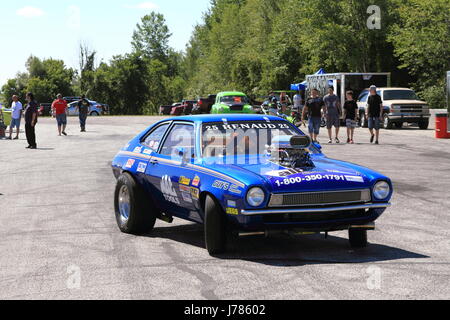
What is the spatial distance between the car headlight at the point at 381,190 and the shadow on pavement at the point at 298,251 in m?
0.57

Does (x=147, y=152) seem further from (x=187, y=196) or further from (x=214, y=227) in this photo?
(x=214, y=227)

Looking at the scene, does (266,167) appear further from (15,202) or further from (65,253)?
(15,202)

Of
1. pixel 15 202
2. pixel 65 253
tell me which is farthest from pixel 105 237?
pixel 15 202

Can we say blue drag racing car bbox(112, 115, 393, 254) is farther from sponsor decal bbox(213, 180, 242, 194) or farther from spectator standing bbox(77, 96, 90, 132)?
spectator standing bbox(77, 96, 90, 132)

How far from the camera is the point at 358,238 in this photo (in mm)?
7949

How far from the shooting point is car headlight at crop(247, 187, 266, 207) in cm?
721

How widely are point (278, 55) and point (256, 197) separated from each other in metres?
65.4

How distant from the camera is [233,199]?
7.27 meters

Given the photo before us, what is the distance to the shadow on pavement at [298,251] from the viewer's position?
7449 millimetres

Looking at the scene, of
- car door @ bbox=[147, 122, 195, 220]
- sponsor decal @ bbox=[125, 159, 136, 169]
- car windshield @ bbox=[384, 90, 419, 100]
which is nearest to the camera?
car door @ bbox=[147, 122, 195, 220]

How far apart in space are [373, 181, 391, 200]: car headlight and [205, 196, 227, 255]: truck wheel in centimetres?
150

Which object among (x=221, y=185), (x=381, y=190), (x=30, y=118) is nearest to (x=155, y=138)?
(x=221, y=185)

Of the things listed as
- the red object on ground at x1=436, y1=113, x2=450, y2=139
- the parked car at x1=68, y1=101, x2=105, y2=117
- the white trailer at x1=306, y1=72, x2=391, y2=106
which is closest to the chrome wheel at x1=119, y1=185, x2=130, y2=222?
the red object on ground at x1=436, y1=113, x2=450, y2=139
